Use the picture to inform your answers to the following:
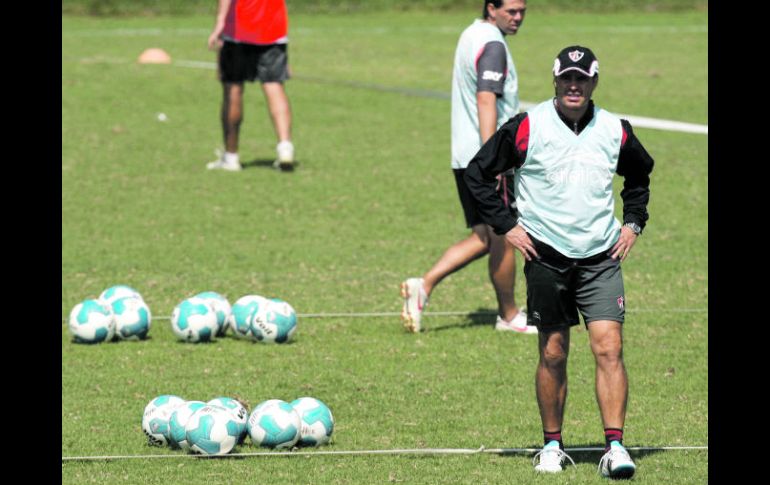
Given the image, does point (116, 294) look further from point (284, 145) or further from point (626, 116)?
point (626, 116)

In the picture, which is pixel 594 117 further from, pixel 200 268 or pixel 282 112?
pixel 282 112

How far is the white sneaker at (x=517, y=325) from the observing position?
10453 millimetres

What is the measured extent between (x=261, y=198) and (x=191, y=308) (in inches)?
215

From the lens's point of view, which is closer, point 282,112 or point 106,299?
point 106,299

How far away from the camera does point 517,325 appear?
10.5 metres

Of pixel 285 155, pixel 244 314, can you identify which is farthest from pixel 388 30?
pixel 244 314

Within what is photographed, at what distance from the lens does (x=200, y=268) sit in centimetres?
1253

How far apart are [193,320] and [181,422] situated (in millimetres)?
2578

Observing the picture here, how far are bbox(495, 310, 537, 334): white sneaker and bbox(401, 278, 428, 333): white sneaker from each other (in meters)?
0.58

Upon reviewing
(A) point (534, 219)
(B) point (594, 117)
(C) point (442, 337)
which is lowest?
(C) point (442, 337)

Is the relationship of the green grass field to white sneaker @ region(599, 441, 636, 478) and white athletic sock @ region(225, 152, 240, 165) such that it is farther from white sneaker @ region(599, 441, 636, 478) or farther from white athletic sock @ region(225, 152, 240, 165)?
white athletic sock @ region(225, 152, 240, 165)

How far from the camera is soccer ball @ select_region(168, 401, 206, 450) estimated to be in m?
7.55

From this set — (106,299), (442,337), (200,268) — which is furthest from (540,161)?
(200,268)

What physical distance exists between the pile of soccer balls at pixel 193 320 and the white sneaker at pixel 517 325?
1.49m
